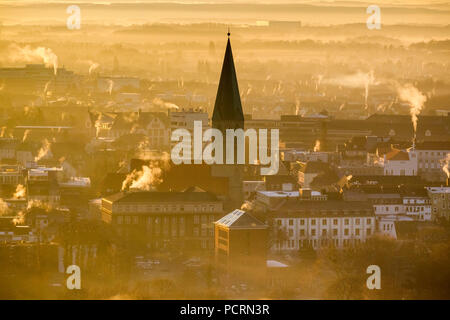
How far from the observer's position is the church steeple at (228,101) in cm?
4375

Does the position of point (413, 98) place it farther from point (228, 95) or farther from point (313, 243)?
point (313, 243)

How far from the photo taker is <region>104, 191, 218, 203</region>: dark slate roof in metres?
41.0

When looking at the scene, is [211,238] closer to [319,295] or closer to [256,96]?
[319,295]

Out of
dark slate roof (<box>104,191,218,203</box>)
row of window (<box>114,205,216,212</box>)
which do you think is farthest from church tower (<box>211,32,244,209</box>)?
row of window (<box>114,205,216,212</box>)

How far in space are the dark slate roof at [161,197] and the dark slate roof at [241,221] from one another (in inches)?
99.0

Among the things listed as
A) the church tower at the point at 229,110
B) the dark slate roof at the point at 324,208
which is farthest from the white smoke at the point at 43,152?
the dark slate roof at the point at 324,208

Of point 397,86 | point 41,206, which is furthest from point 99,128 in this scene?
point 41,206

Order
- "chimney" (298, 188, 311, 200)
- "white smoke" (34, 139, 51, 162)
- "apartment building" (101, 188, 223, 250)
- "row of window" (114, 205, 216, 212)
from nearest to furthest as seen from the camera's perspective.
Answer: "apartment building" (101, 188, 223, 250) → "row of window" (114, 205, 216, 212) → "chimney" (298, 188, 311, 200) → "white smoke" (34, 139, 51, 162)

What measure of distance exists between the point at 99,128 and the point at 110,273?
24247 mm

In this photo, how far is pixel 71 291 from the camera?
3269cm

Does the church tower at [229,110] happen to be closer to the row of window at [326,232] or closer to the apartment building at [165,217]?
the apartment building at [165,217]

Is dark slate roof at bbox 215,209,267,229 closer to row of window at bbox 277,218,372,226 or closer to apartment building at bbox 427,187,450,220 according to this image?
row of window at bbox 277,218,372,226

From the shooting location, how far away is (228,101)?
144 ft
